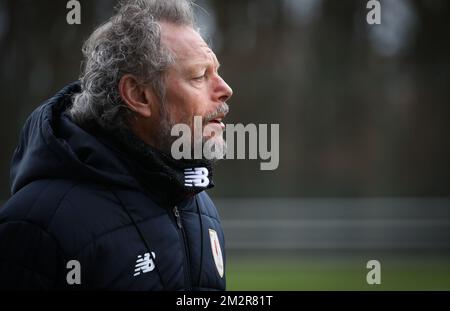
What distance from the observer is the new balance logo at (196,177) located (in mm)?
1915

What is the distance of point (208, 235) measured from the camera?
2039 mm

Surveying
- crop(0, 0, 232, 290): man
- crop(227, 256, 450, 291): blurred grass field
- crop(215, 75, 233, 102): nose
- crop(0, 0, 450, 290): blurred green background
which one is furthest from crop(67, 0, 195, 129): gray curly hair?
crop(0, 0, 450, 290): blurred green background

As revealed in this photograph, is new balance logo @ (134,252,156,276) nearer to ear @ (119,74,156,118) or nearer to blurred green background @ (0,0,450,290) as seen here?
ear @ (119,74,156,118)

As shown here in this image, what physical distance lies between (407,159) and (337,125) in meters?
1.38

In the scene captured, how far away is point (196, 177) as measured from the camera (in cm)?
194

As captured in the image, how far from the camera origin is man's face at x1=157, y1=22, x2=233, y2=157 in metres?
1.96

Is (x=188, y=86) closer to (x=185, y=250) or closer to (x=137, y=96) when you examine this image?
(x=137, y=96)

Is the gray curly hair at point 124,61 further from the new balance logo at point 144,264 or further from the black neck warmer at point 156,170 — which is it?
the new balance logo at point 144,264

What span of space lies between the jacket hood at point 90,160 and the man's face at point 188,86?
0.37 ft

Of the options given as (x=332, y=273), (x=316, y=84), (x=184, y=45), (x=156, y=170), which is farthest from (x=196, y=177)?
(x=316, y=84)

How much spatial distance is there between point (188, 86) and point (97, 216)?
495 mm
